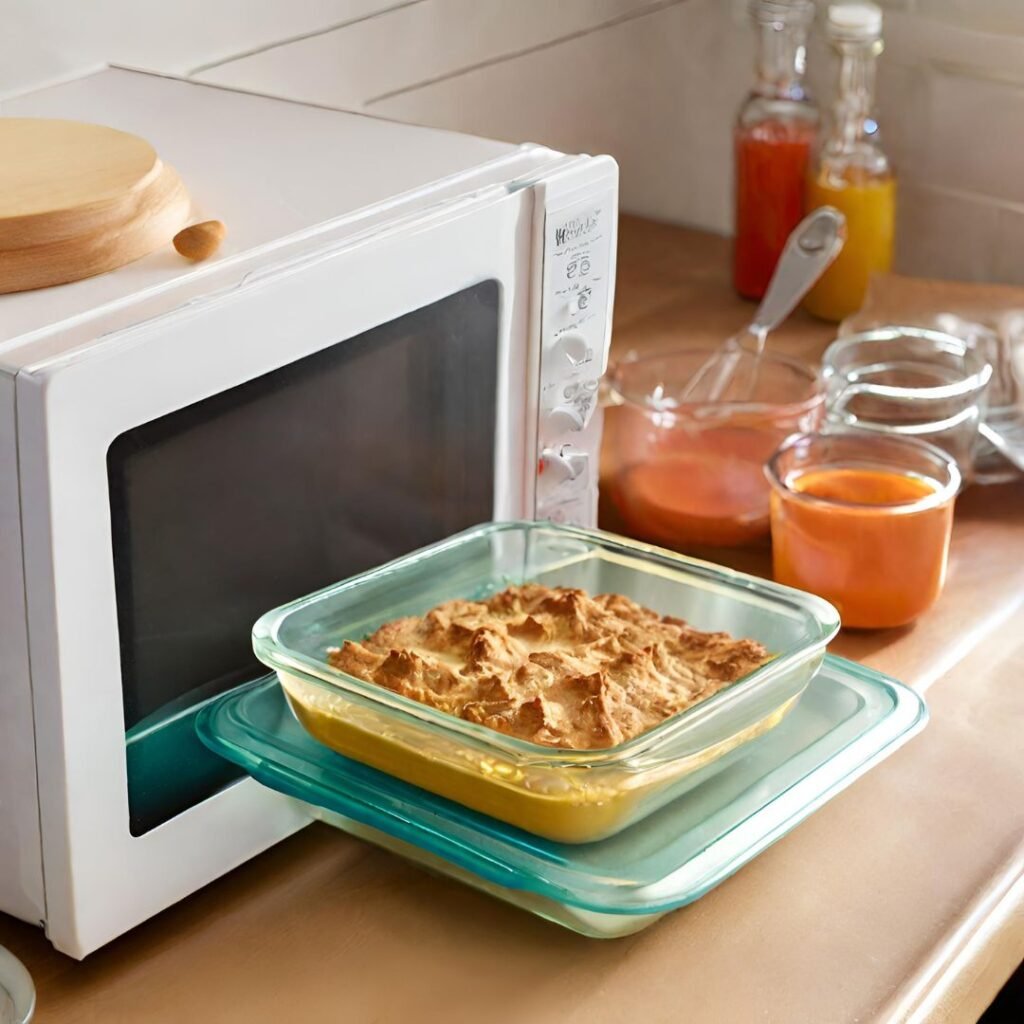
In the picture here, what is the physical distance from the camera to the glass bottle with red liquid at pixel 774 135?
1493mm

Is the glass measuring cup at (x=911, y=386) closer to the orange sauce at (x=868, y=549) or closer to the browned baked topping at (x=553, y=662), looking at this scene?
the orange sauce at (x=868, y=549)

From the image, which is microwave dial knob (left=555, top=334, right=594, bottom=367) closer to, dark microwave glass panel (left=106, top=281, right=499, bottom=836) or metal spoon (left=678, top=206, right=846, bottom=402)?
dark microwave glass panel (left=106, top=281, right=499, bottom=836)

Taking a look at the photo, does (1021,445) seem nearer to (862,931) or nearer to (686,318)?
(686,318)

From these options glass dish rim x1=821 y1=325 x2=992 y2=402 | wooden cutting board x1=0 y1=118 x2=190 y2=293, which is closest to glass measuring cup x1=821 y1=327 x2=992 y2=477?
glass dish rim x1=821 y1=325 x2=992 y2=402

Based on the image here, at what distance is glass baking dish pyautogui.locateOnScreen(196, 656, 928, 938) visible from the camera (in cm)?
73

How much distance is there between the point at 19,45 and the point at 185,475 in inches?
19.3

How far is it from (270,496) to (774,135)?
89 centimetres

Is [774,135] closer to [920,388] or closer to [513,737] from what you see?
[920,388]

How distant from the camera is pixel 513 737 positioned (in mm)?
722

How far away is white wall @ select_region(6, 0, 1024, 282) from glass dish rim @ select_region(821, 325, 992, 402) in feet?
1.28

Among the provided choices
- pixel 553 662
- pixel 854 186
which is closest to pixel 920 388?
pixel 854 186

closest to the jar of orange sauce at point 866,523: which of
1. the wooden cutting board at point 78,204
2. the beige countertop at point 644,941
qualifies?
the beige countertop at point 644,941

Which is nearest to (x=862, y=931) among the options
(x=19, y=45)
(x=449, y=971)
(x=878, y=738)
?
(x=878, y=738)

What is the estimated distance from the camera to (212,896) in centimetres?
83
